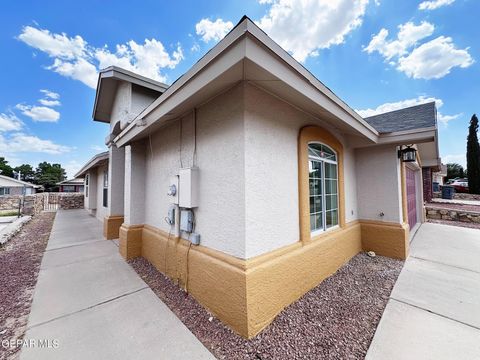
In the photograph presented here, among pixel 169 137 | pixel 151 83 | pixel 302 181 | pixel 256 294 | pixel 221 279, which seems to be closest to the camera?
pixel 256 294

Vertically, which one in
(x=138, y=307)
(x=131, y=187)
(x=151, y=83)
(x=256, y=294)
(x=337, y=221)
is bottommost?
(x=138, y=307)

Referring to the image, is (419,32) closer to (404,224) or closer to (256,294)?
(404,224)

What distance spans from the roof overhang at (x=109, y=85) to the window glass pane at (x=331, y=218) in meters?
5.95

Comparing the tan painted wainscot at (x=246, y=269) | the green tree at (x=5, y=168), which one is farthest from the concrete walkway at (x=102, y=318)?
the green tree at (x=5, y=168)

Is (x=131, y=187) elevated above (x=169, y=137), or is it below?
below

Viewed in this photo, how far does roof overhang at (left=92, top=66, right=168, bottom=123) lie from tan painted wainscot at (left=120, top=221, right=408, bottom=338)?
164 inches

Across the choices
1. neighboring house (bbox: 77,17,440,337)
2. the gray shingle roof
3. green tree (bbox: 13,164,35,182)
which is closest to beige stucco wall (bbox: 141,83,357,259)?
neighboring house (bbox: 77,17,440,337)

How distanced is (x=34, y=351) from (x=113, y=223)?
4.95 metres

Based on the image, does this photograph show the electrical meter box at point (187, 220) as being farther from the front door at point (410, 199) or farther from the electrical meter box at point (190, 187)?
the front door at point (410, 199)

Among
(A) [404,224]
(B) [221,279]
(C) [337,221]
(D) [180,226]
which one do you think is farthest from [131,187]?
(A) [404,224]

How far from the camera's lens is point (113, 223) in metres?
6.64

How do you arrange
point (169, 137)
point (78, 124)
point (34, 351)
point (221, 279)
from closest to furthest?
point (34, 351)
point (221, 279)
point (169, 137)
point (78, 124)

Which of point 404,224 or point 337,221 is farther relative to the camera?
point 404,224

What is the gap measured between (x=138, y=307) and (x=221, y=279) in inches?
60.0
